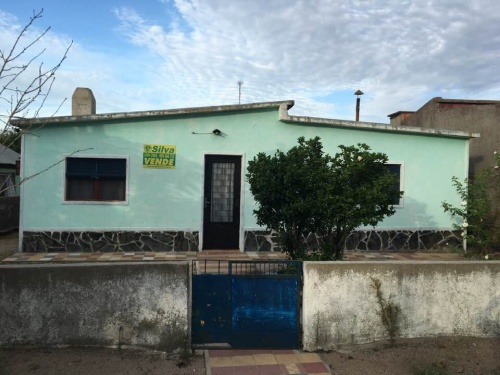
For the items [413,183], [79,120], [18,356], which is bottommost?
[18,356]

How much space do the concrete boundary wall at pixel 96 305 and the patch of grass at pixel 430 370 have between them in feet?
8.17

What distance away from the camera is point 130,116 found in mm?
9188

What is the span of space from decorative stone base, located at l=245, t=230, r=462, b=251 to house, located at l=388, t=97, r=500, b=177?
2.46 m

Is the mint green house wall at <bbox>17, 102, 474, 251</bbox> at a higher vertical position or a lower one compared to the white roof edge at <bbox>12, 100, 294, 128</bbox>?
lower

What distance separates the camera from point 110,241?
933 cm

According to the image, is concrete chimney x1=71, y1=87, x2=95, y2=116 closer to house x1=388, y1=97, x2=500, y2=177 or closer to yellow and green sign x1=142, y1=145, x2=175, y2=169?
yellow and green sign x1=142, y1=145, x2=175, y2=169

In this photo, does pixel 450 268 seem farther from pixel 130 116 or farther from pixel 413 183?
pixel 130 116

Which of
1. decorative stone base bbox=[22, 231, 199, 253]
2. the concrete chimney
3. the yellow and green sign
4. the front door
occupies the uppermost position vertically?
the concrete chimney

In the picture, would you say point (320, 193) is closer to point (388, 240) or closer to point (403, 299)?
point (403, 299)

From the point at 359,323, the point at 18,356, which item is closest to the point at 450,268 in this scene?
the point at 359,323

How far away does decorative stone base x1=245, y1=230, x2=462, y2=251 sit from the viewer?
982 cm

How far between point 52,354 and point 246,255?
537 centimetres

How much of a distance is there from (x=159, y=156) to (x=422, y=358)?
696cm

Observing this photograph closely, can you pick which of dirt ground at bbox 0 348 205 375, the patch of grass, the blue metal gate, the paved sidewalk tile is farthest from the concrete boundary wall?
the patch of grass
